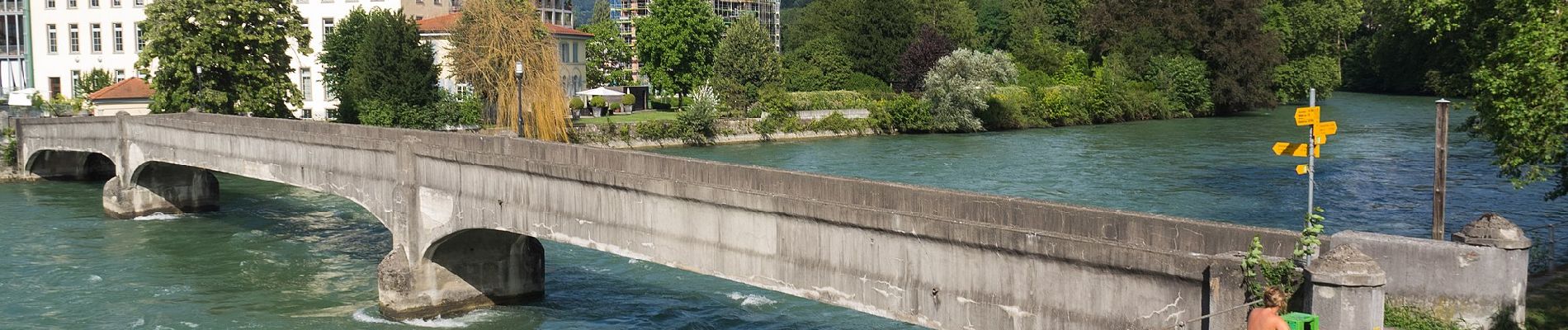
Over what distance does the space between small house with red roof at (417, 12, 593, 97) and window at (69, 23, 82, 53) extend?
1867 cm

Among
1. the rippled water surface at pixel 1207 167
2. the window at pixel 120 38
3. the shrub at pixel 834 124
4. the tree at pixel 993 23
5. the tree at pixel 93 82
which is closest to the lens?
the rippled water surface at pixel 1207 167

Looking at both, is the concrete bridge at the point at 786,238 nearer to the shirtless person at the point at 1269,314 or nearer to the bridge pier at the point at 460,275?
the bridge pier at the point at 460,275

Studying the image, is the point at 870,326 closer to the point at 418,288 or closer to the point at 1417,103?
the point at 418,288

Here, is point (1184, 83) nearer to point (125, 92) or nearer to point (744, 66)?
point (744, 66)

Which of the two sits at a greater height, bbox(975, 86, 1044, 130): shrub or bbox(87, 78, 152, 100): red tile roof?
bbox(87, 78, 152, 100): red tile roof

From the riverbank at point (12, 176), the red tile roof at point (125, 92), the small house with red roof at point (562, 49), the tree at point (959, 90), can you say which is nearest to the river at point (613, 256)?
the riverbank at point (12, 176)

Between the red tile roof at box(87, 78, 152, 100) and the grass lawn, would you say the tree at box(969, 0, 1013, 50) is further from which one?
the red tile roof at box(87, 78, 152, 100)

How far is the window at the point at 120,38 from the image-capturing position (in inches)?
2899

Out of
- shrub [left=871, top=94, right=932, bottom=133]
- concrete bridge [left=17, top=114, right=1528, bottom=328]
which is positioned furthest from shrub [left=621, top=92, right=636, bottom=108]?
concrete bridge [left=17, top=114, right=1528, bottom=328]

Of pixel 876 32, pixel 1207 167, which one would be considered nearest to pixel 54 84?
pixel 876 32

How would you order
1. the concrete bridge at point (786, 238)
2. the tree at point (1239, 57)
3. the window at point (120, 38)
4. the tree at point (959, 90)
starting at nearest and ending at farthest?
the concrete bridge at point (786, 238)
the window at point (120, 38)
the tree at point (959, 90)
the tree at point (1239, 57)

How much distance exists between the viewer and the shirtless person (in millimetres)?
11107

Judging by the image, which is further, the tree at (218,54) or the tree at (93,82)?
the tree at (93,82)

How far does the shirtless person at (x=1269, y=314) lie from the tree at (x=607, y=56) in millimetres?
81908
